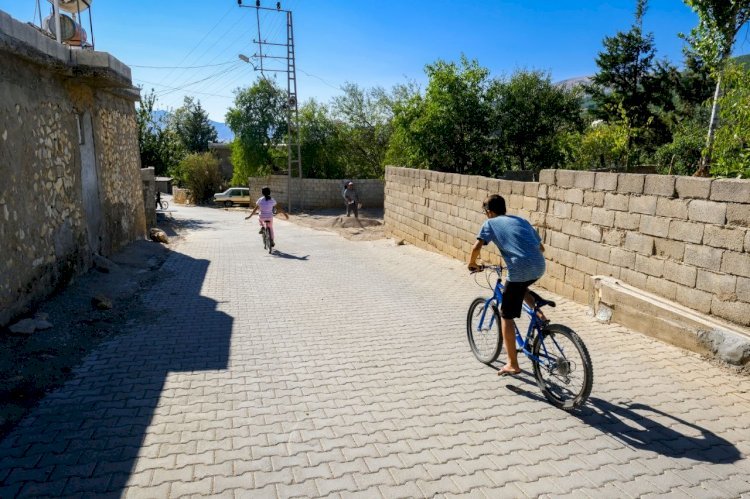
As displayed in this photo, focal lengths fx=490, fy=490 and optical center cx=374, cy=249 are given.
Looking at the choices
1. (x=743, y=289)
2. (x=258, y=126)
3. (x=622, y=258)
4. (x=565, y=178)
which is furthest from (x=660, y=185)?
(x=258, y=126)

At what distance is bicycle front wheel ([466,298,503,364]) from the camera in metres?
4.98

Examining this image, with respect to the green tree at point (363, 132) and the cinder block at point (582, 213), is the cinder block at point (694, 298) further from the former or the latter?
the green tree at point (363, 132)

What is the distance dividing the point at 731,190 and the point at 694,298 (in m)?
1.25

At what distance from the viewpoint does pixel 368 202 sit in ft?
88.3

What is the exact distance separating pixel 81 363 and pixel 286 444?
2733 millimetres

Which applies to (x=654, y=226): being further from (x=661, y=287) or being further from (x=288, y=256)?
(x=288, y=256)

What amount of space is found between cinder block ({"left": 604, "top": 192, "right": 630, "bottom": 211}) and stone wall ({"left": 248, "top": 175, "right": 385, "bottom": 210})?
66.9 feet

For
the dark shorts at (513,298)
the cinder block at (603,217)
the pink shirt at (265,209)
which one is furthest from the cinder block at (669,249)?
the pink shirt at (265,209)

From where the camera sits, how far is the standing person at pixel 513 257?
423 cm

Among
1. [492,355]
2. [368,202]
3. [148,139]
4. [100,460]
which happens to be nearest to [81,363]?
[100,460]

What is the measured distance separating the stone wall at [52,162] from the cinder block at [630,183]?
24.6 feet

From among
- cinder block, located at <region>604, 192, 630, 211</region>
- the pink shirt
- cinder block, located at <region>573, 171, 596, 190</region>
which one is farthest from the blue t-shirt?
the pink shirt

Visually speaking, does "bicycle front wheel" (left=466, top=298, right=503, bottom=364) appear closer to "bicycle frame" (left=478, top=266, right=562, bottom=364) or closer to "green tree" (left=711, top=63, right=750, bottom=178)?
"bicycle frame" (left=478, top=266, right=562, bottom=364)

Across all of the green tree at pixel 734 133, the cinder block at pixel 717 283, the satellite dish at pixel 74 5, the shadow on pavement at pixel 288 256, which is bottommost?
the shadow on pavement at pixel 288 256
